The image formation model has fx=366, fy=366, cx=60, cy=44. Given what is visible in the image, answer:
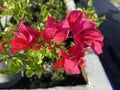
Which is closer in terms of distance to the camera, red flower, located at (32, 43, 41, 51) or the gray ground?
red flower, located at (32, 43, 41, 51)

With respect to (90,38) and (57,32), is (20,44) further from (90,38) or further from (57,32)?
(90,38)

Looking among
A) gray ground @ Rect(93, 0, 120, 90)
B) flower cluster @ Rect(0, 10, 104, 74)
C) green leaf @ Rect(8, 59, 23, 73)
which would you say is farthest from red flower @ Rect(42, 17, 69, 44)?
gray ground @ Rect(93, 0, 120, 90)

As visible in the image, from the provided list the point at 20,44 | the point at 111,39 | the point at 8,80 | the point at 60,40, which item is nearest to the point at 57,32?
the point at 60,40

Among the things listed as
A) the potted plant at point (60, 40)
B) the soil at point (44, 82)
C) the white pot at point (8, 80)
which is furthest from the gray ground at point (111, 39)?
the potted plant at point (60, 40)

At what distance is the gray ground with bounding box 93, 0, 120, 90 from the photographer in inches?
151

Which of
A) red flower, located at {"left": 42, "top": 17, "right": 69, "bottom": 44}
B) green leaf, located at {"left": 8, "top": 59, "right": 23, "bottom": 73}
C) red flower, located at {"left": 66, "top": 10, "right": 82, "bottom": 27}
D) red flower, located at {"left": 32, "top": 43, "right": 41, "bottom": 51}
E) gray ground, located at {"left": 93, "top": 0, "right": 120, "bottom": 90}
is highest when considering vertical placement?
red flower, located at {"left": 66, "top": 10, "right": 82, "bottom": 27}

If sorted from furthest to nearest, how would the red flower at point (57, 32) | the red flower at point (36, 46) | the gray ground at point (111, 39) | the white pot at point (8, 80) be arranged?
1. the gray ground at point (111, 39)
2. the white pot at point (8, 80)
3. the red flower at point (36, 46)
4. the red flower at point (57, 32)

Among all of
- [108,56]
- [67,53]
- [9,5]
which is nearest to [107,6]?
[108,56]

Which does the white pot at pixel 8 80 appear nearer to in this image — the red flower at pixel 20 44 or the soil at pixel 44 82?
the soil at pixel 44 82

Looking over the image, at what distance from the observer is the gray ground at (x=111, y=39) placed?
383cm

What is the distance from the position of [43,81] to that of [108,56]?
1.81m

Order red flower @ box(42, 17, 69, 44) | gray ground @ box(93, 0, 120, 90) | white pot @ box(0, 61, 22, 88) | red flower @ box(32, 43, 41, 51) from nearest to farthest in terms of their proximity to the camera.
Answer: red flower @ box(42, 17, 69, 44)
red flower @ box(32, 43, 41, 51)
white pot @ box(0, 61, 22, 88)
gray ground @ box(93, 0, 120, 90)

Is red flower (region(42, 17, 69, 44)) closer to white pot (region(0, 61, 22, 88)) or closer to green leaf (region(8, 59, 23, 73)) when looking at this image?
green leaf (region(8, 59, 23, 73))

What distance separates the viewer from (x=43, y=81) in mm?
2467
